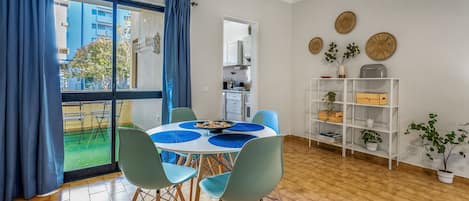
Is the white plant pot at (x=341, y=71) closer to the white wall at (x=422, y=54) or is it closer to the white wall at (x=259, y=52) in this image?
the white wall at (x=422, y=54)

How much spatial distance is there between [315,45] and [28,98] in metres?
4.06

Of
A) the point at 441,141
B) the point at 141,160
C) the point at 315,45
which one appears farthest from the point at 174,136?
the point at 315,45

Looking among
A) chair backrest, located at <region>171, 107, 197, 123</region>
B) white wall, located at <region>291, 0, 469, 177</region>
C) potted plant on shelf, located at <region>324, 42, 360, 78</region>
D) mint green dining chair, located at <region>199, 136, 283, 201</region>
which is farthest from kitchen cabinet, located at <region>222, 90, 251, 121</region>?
mint green dining chair, located at <region>199, 136, 283, 201</region>

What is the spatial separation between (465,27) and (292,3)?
272 cm

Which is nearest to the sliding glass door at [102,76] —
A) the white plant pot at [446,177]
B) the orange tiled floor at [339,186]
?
the orange tiled floor at [339,186]

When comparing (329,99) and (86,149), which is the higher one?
(329,99)

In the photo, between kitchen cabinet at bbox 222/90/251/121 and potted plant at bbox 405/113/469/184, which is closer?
potted plant at bbox 405/113/469/184

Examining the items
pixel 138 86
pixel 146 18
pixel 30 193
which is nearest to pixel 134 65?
pixel 138 86

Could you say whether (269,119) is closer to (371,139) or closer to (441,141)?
(371,139)

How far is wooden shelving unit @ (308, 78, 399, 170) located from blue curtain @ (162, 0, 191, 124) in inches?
87.9

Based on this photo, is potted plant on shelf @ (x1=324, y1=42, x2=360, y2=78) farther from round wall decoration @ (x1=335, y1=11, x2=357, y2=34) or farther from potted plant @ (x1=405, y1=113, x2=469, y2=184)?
potted plant @ (x1=405, y1=113, x2=469, y2=184)

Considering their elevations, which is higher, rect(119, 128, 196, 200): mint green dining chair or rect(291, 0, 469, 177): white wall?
rect(291, 0, 469, 177): white wall

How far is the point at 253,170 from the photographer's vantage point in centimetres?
150

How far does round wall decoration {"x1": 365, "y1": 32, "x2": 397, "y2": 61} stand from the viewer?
3.48 m
